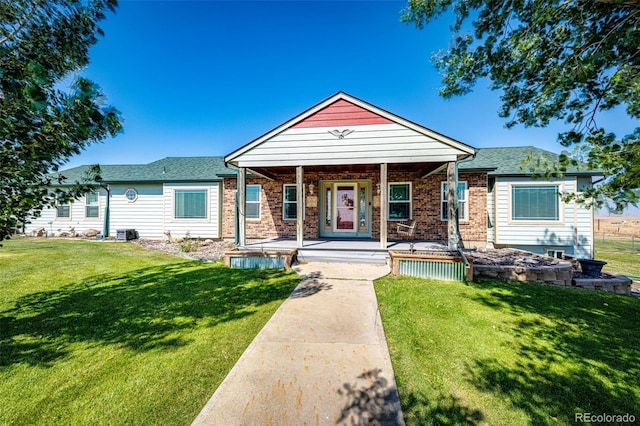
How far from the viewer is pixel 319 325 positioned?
3686mm

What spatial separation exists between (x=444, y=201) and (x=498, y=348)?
25.1 ft

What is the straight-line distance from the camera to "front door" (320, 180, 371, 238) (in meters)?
10.2

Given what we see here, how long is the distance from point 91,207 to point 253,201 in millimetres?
9698

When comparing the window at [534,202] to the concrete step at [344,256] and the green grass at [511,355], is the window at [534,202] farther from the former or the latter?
the concrete step at [344,256]

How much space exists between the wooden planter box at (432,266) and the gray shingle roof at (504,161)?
543 centimetres

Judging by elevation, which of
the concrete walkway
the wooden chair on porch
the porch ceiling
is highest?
the porch ceiling

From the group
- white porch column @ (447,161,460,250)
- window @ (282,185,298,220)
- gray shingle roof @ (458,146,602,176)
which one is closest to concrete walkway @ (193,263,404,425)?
white porch column @ (447,161,460,250)

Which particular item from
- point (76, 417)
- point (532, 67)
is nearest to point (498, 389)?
point (76, 417)

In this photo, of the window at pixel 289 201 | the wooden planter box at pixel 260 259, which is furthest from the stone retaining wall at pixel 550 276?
the window at pixel 289 201

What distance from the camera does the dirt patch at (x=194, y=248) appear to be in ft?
28.6

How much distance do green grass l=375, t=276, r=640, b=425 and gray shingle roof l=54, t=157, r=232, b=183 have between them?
10416 mm

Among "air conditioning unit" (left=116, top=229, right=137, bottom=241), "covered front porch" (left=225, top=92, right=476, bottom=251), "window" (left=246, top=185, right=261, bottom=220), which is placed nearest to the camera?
"covered front porch" (left=225, top=92, right=476, bottom=251)

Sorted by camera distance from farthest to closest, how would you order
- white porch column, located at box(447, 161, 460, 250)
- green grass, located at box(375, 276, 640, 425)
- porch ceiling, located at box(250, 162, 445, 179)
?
porch ceiling, located at box(250, 162, 445, 179) < white porch column, located at box(447, 161, 460, 250) < green grass, located at box(375, 276, 640, 425)

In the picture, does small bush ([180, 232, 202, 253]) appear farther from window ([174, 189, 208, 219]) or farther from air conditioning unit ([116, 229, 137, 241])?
air conditioning unit ([116, 229, 137, 241])
